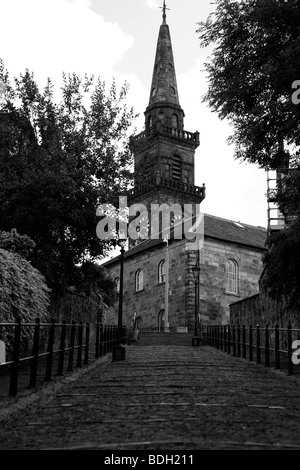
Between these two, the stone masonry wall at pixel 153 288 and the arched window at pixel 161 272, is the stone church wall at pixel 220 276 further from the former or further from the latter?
the arched window at pixel 161 272

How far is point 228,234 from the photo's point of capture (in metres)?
41.1

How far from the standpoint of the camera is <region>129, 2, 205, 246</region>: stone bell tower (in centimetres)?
5619

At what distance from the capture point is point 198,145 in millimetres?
61438

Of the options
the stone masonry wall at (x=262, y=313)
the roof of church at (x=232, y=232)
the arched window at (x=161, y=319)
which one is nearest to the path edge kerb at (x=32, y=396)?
the stone masonry wall at (x=262, y=313)

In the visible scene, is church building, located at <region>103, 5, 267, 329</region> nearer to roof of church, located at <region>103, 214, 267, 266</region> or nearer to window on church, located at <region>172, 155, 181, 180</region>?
roof of church, located at <region>103, 214, 267, 266</region>

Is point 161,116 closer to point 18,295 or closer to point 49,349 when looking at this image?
point 18,295

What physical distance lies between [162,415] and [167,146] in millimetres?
53868

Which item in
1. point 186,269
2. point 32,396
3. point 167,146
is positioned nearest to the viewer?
point 32,396

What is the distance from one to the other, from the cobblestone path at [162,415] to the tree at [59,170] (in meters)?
7.71

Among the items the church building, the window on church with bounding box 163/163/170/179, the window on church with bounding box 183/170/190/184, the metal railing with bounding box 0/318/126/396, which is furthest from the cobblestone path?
the window on church with bounding box 183/170/190/184

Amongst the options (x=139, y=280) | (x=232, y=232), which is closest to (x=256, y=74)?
(x=232, y=232)

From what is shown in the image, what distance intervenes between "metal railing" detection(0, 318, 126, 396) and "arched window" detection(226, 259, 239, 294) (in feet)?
57.7

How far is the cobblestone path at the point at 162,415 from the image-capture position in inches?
208

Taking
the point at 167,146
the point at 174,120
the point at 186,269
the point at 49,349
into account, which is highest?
the point at 174,120
